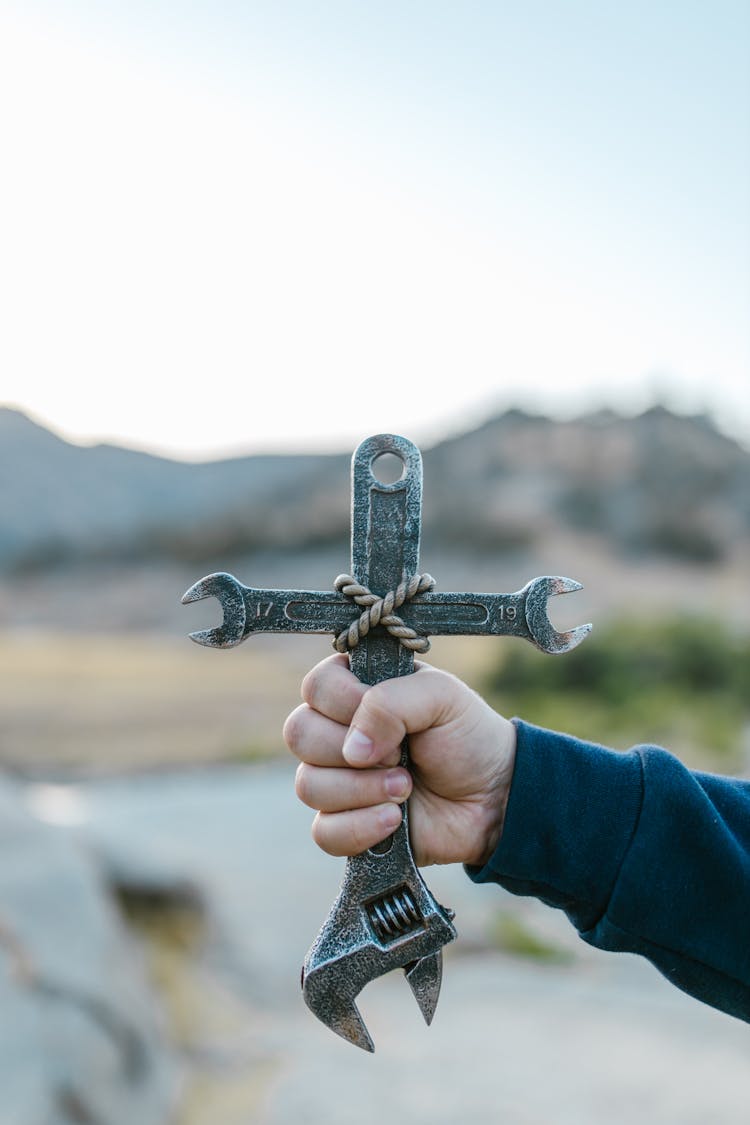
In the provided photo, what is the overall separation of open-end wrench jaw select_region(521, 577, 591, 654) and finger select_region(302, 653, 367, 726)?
319 millimetres

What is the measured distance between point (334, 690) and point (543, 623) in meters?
0.39

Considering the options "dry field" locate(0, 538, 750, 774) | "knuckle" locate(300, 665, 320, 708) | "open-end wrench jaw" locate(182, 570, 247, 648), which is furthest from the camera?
"dry field" locate(0, 538, 750, 774)

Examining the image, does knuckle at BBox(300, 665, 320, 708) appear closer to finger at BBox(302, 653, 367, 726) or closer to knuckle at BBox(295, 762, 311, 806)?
finger at BBox(302, 653, 367, 726)

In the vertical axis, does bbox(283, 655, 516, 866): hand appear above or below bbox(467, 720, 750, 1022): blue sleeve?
above

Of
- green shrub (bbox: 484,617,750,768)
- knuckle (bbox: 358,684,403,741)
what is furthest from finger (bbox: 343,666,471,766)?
green shrub (bbox: 484,617,750,768)

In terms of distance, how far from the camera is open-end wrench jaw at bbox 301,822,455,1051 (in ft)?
5.71

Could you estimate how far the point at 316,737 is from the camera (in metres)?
1.82

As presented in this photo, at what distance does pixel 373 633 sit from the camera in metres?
1.78

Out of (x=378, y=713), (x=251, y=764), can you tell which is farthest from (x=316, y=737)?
(x=251, y=764)

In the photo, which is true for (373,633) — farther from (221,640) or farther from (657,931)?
(657,931)

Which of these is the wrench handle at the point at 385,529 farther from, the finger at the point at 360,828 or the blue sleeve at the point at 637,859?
the blue sleeve at the point at 637,859

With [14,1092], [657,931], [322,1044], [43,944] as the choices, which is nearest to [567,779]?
[657,931]

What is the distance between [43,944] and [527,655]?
11457mm

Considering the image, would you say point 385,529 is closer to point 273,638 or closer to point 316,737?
point 316,737
